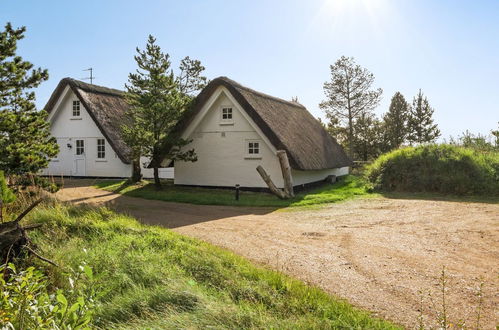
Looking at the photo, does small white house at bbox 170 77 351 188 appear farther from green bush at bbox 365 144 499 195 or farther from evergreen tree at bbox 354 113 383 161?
evergreen tree at bbox 354 113 383 161

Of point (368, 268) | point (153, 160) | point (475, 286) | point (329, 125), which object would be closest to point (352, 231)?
point (368, 268)

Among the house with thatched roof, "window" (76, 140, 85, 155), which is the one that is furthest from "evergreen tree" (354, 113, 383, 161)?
"window" (76, 140, 85, 155)

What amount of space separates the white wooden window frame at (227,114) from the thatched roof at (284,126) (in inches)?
33.0

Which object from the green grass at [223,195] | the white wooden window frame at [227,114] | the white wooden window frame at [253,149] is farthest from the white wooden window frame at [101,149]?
the white wooden window frame at [253,149]

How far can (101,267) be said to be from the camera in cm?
553

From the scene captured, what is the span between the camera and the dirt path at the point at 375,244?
4.93 metres

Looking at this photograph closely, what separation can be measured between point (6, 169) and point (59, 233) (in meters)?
1.98

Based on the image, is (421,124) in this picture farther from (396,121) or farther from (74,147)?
(74,147)

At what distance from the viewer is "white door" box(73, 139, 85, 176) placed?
22.5 metres

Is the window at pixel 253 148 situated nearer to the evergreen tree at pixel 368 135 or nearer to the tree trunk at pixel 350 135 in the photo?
the tree trunk at pixel 350 135

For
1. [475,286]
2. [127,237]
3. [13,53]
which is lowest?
[475,286]

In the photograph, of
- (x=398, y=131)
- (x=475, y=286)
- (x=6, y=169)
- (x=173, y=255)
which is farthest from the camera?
(x=398, y=131)

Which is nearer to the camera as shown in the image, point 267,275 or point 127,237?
point 267,275

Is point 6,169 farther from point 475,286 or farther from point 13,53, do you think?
point 475,286
